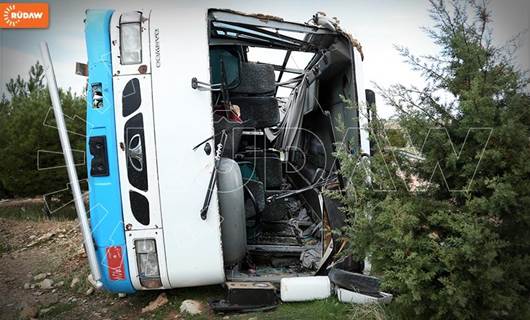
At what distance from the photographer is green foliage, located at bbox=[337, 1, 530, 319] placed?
2029 mm

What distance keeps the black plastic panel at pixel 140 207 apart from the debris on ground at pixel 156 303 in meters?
0.82

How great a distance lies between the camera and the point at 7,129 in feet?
37.0

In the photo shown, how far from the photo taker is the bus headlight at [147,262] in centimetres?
298

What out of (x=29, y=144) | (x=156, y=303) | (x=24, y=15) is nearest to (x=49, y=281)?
(x=156, y=303)

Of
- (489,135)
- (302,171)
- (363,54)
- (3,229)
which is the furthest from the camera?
(3,229)

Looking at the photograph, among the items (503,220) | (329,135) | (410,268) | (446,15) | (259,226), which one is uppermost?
(446,15)

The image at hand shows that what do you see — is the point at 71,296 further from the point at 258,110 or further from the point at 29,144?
the point at 29,144

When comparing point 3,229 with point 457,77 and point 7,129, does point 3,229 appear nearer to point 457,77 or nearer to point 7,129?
point 7,129

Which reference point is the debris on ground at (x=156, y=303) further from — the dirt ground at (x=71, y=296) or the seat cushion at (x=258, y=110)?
the seat cushion at (x=258, y=110)

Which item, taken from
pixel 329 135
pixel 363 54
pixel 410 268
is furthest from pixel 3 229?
pixel 410 268

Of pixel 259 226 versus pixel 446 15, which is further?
pixel 259 226

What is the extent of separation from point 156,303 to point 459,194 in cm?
251

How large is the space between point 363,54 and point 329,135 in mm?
1230

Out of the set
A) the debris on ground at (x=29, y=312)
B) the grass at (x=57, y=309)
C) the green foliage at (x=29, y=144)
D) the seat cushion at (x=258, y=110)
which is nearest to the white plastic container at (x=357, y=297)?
the seat cushion at (x=258, y=110)
